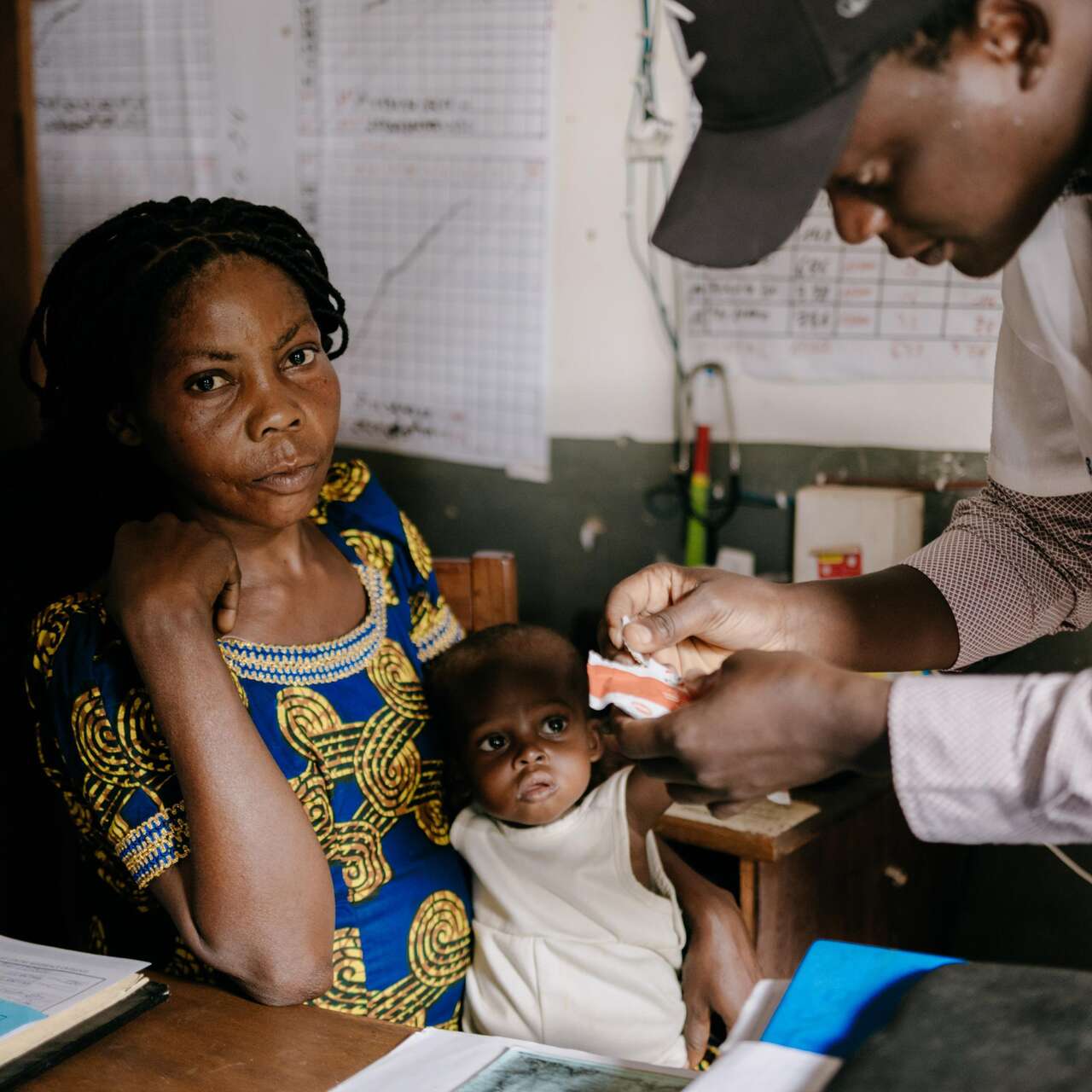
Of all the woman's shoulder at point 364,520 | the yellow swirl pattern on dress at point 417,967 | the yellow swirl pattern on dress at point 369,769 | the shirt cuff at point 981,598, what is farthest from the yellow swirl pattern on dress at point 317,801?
the shirt cuff at point 981,598

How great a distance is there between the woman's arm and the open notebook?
0.11 meters

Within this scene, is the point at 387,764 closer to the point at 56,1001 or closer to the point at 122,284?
the point at 56,1001

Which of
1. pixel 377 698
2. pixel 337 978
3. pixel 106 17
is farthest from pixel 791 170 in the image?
pixel 106 17

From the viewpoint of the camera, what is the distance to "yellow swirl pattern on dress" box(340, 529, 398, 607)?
1551 mm

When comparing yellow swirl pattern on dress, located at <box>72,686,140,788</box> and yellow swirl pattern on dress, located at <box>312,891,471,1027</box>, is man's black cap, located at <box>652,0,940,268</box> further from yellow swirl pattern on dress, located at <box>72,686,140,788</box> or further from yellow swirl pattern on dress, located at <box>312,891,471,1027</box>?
yellow swirl pattern on dress, located at <box>312,891,471,1027</box>

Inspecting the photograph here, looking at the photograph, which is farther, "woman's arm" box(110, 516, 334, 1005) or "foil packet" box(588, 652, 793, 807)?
"woman's arm" box(110, 516, 334, 1005)

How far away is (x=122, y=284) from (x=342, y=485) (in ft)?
1.47

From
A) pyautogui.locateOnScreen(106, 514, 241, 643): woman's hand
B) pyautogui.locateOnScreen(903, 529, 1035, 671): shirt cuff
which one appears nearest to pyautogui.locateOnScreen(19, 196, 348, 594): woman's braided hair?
pyautogui.locateOnScreen(106, 514, 241, 643): woman's hand

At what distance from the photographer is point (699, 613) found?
48.0 inches

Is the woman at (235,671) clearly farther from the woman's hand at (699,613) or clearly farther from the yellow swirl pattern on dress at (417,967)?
the woman's hand at (699,613)

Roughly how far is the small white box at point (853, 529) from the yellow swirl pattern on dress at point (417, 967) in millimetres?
852

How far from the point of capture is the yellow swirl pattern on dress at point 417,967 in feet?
4.29

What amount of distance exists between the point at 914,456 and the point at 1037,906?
81 centimetres

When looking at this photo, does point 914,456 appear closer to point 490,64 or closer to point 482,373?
point 482,373
